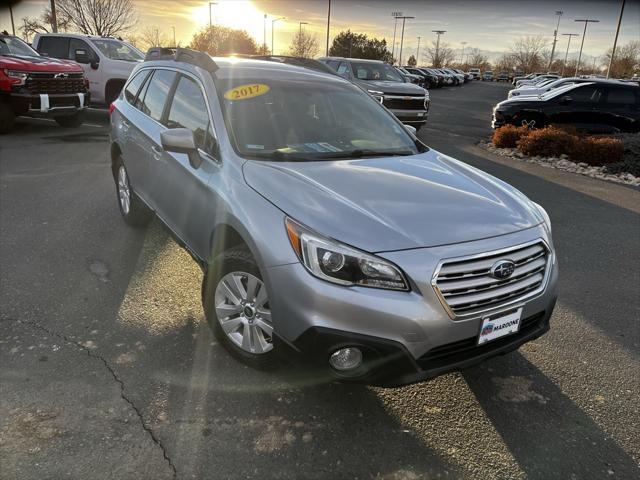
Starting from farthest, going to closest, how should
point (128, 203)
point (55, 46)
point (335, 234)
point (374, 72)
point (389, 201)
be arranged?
point (374, 72) < point (55, 46) < point (128, 203) < point (389, 201) < point (335, 234)

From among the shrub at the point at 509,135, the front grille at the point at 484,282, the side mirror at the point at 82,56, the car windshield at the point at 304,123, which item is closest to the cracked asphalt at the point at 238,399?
the front grille at the point at 484,282

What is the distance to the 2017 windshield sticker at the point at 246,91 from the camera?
11.2 ft

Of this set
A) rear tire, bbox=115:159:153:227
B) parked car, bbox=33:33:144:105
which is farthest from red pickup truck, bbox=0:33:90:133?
rear tire, bbox=115:159:153:227

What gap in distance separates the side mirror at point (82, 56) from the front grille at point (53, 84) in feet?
5.28

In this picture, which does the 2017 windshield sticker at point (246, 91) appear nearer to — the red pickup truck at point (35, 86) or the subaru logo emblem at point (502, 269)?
the subaru logo emblem at point (502, 269)

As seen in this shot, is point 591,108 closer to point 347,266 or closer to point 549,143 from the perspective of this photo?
point 549,143

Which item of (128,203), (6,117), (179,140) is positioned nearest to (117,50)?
(6,117)

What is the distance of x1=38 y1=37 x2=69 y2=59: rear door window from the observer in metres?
13.3

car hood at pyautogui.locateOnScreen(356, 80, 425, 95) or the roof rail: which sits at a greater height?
the roof rail

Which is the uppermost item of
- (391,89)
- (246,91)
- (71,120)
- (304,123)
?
(246,91)

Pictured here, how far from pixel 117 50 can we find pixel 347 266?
44.2 ft

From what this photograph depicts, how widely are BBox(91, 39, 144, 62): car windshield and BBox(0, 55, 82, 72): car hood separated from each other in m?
1.94

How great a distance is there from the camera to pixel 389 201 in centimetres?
269

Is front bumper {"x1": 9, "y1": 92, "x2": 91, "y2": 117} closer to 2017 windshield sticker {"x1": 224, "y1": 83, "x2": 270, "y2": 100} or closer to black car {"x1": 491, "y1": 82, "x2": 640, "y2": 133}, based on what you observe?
2017 windshield sticker {"x1": 224, "y1": 83, "x2": 270, "y2": 100}
